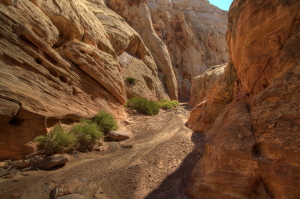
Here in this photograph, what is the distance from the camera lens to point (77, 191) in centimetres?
369

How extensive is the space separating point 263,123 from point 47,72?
8.16 meters

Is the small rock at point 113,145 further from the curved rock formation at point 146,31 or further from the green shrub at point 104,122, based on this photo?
the curved rock formation at point 146,31

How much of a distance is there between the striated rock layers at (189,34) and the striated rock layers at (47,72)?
2201cm

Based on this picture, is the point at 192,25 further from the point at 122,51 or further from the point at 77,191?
the point at 77,191

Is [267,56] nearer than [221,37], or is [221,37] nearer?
[267,56]

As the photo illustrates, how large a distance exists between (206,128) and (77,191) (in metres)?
5.74

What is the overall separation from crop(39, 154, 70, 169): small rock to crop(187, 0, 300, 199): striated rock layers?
3861 millimetres

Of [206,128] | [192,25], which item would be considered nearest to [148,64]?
[206,128]

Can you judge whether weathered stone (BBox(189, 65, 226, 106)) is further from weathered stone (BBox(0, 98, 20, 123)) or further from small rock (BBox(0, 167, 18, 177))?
small rock (BBox(0, 167, 18, 177))

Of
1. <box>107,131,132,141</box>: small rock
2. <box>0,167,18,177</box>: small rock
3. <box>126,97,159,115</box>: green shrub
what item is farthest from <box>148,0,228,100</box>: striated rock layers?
<box>0,167,18,177</box>: small rock

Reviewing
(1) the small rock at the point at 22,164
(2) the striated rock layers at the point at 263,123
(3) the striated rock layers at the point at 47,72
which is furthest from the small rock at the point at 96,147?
(2) the striated rock layers at the point at 263,123

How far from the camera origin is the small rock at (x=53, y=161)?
4656 mm

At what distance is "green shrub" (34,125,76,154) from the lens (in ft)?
17.3

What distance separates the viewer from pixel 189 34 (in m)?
33.5
